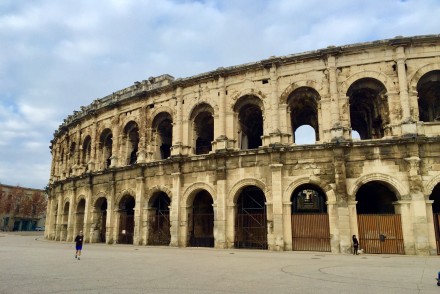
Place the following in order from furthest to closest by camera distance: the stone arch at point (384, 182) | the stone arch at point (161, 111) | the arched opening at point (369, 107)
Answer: the stone arch at point (161, 111) → the arched opening at point (369, 107) → the stone arch at point (384, 182)

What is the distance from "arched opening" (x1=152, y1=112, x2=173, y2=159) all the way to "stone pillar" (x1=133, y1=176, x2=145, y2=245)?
193 cm

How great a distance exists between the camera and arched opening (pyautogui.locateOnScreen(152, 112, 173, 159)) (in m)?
20.9

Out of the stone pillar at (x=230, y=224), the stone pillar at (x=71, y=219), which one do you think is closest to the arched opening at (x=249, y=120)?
the stone pillar at (x=230, y=224)

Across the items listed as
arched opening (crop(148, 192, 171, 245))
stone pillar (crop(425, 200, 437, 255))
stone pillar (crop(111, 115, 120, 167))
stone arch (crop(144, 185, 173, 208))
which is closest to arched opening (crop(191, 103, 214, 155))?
stone arch (crop(144, 185, 173, 208))

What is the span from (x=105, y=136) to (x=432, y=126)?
19553 millimetres

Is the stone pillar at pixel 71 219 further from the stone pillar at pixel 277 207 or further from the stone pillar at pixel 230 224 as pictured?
the stone pillar at pixel 277 207

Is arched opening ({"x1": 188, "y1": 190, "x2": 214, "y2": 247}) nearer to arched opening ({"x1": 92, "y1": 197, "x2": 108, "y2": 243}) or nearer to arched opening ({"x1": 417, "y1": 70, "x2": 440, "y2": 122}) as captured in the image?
arched opening ({"x1": 92, "y1": 197, "x2": 108, "y2": 243})

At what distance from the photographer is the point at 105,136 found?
953 inches

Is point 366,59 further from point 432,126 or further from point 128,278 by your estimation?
point 128,278

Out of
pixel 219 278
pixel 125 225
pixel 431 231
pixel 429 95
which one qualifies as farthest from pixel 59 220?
pixel 429 95

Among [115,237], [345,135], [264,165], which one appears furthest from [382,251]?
[115,237]

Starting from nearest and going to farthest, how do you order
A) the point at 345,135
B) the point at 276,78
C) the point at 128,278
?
the point at 128,278
the point at 345,135
the point at 276,78

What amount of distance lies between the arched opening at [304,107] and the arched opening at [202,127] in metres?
4.45

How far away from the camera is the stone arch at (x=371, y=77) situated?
1572cm
